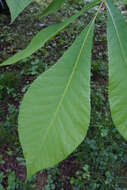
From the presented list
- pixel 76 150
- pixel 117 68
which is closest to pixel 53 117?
pixel 117 68

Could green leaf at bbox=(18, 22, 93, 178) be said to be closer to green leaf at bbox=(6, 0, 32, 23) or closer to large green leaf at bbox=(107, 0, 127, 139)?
large green leaf at bbox=(107, 0, 127, 139)

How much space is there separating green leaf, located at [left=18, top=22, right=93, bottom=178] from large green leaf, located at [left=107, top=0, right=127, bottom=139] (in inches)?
2.0

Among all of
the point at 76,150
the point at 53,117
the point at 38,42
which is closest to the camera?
the point at 53,117

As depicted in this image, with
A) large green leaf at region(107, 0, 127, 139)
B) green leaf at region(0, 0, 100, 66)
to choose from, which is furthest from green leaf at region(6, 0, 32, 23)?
large green leaf at region(107, 0, 127, 139)

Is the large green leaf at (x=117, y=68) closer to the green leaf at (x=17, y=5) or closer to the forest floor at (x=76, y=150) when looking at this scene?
the green leaf at (x=17, y=5)

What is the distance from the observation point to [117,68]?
0.45m

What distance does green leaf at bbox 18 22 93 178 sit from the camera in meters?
0.37

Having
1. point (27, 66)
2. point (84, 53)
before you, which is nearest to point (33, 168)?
point (84, 53)

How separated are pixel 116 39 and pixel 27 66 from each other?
1852 mm

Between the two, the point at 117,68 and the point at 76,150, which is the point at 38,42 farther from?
the point at 76,150

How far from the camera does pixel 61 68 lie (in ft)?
1.52

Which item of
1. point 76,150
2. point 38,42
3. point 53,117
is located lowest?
point 76,150

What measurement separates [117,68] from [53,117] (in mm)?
176

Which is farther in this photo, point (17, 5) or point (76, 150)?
point (76, 150)
